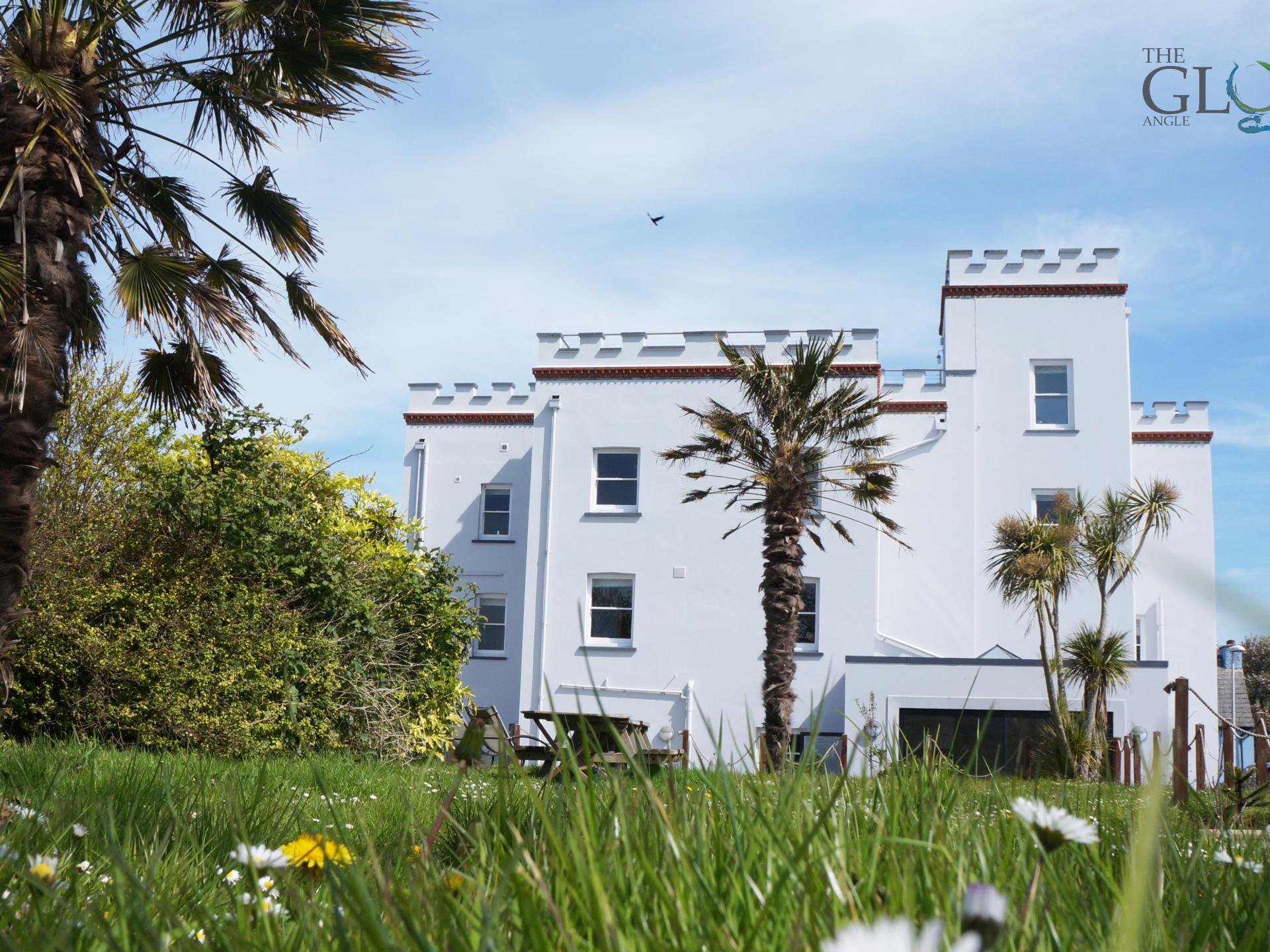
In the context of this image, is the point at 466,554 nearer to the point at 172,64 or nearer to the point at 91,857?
the point at 172,64

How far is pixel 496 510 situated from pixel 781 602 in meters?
11.5

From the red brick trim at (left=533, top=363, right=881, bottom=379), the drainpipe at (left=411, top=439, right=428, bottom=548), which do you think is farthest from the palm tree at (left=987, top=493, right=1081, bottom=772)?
the drainpipe at (left=411, top=439, right=428, bottom=548)

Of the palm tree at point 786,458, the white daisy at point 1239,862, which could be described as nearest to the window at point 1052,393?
the palm tree at point 786,458

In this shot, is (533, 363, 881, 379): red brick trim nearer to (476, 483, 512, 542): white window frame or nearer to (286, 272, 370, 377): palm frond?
(476, 483, 512, 542): white window frame

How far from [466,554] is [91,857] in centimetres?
2536

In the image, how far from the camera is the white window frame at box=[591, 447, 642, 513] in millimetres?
25031

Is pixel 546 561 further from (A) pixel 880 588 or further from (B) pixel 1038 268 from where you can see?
(B) pixel 1038 268

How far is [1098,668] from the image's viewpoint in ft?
65.1

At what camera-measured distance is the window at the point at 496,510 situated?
28.5 m

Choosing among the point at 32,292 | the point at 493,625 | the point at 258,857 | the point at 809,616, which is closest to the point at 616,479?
the point at 493,625

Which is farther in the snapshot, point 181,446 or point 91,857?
point 181,446

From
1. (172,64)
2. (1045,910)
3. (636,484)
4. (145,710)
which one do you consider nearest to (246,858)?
(1045,910)

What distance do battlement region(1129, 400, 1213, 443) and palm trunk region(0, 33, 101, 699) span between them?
82.3 feet

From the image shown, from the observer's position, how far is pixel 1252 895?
6.30 feet
